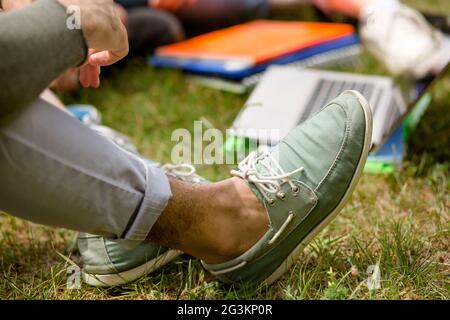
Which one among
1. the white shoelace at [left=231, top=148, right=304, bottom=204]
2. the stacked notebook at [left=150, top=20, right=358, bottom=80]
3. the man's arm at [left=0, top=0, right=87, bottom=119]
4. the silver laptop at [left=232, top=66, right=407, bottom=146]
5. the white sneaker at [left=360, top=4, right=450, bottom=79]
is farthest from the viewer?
the stacked notebook at [left=150, top=20, right=358, bottom=80]

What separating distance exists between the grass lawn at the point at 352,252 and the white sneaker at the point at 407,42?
0.44 ft

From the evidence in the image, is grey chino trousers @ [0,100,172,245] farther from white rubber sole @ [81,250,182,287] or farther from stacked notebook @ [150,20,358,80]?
stacked notebook @ [150,20,358,80]

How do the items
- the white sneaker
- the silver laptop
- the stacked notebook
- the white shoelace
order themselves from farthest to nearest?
the stacked notebook < the white sneaker < the silver laptop < the white shoelace

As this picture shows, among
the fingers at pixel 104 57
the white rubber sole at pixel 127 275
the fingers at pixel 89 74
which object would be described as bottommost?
the white rubber sole at pixel 127 275

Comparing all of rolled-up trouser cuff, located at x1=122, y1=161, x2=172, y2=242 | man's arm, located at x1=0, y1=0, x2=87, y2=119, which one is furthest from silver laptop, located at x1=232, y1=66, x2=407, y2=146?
man's arm, located at x1=0, y1=0, x2=87, y2=119

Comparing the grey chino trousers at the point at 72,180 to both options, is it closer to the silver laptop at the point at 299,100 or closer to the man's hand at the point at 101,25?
the man's hand at the point at 101,25

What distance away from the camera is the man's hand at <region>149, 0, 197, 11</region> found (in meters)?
2.10

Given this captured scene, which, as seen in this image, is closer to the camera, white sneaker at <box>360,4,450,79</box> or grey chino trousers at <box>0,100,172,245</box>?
grey chino trousers at <box>0,100,172,245</box>

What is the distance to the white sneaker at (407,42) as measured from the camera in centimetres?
165

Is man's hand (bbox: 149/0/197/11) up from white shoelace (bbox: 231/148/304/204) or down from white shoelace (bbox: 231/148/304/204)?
down

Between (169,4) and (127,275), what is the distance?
49.2 inches

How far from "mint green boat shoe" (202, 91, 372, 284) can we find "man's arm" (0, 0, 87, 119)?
351 millimetres

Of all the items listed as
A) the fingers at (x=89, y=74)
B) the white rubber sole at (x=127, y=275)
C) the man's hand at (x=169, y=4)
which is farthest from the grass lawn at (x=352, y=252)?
the man's hand at (x=169, y=4)

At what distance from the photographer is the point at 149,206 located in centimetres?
90
